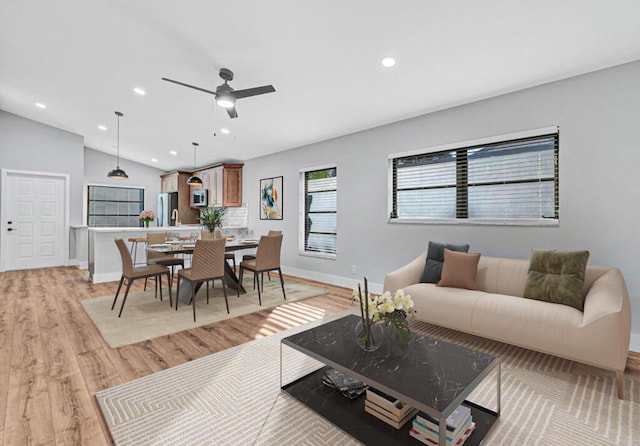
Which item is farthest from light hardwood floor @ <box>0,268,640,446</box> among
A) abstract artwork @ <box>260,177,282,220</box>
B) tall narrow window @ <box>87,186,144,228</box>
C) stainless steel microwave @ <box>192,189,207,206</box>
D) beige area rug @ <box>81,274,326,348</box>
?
tall narrow window @ <box>87,186,144,228</box>

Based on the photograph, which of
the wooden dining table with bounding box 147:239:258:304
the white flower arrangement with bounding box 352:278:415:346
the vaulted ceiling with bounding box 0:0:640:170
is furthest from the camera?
the wooden dining table with bounding box 147:239:258:304

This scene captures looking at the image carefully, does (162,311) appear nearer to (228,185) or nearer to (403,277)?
(403,277)

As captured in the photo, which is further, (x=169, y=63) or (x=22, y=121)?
(x=22, y=121)

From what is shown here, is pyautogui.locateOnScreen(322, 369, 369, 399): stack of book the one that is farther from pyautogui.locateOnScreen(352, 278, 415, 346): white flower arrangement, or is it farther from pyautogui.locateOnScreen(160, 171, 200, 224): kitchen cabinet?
pyautogui.locateOnScreen(160, 171, 200, 224): kitchen cabinet

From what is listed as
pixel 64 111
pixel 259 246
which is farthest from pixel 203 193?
pixel 259 246

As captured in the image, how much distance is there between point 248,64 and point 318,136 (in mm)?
2180

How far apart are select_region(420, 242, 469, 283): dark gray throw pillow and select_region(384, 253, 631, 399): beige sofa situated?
133 millimetres

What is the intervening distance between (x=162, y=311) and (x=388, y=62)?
3.93m

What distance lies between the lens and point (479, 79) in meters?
3.26

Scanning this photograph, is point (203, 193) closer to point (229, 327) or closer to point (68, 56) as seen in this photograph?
point (68, 56)

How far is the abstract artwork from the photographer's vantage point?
21.5 feet

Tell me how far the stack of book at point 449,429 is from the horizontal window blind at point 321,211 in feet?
12.9

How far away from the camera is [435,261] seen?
3572 mm

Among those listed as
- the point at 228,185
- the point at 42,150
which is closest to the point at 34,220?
the point at 42,150
